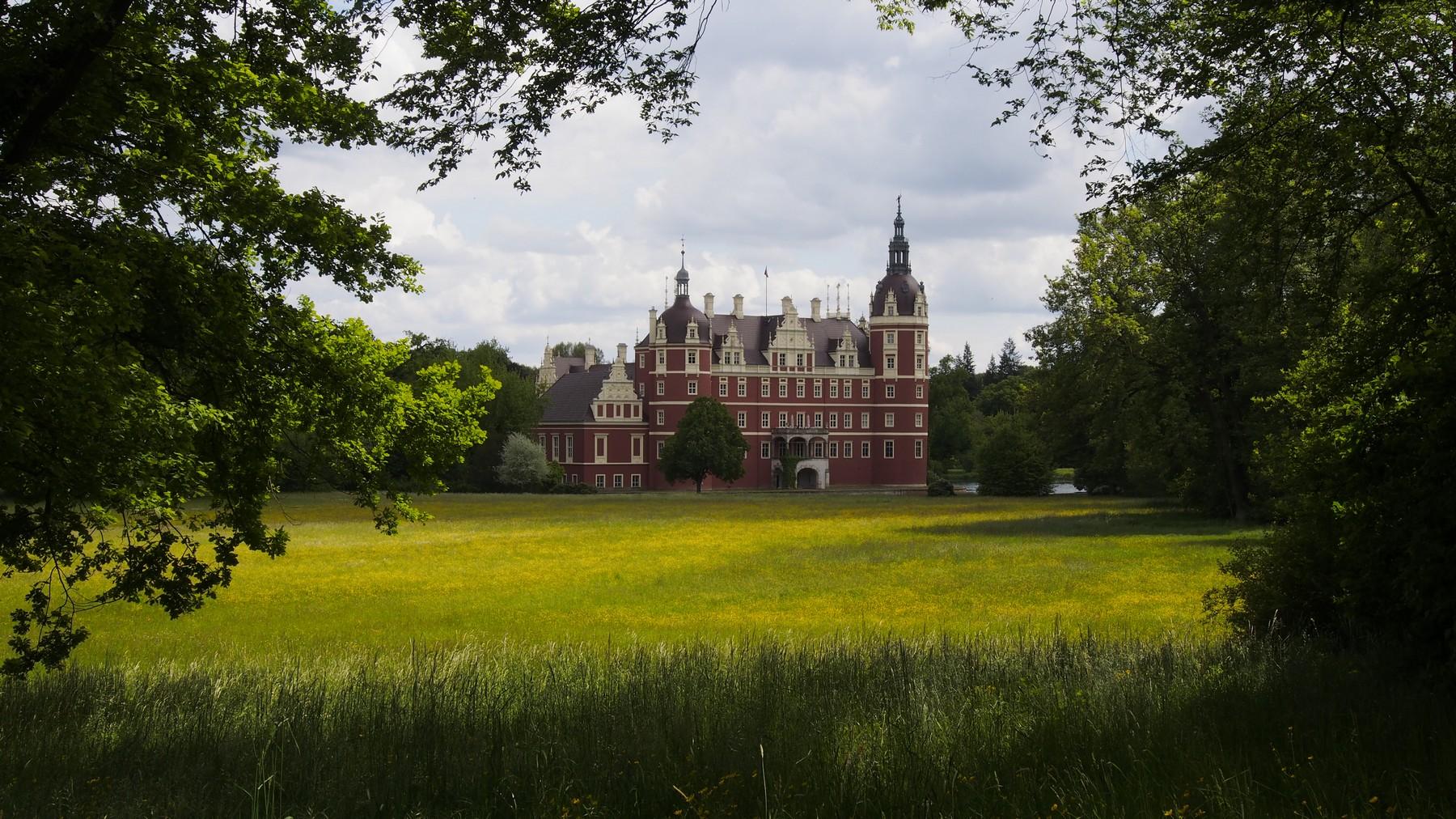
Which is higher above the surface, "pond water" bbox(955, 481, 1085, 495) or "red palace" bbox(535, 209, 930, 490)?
"red palace" bbox(535, 209, 930, 490)

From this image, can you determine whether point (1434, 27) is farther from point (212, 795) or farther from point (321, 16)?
point (212, 795)

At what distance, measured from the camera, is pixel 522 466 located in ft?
274

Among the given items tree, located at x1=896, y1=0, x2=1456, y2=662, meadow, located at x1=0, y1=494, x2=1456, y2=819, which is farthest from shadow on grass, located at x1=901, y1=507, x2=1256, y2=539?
tree, located at x1=896, y1=0, x2=1456, y2=662

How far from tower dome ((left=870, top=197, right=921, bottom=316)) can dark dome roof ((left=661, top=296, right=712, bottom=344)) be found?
1410cm

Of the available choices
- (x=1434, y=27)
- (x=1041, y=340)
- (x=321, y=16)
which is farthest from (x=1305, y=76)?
(x=1041, y=340)

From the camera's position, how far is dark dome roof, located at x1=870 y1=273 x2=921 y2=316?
9350 centimetres

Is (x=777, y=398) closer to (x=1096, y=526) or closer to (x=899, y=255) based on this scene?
(x=899, y=255)

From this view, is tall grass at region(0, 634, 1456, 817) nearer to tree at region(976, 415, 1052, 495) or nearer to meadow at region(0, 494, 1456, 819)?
meadow at region(0, 494, 1456, 819)

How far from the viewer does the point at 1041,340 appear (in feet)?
151

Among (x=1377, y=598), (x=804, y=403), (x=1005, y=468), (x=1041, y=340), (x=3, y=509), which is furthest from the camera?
(x=804, y=403)

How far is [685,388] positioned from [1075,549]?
2432 inches

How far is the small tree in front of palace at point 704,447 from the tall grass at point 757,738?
71.6 meters

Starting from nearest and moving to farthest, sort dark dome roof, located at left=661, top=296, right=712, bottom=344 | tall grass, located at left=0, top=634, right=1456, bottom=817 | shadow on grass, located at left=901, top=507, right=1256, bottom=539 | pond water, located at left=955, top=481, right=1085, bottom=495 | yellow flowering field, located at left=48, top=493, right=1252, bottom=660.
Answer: tall grass, located at left=0, top=634, right=1456, bottom=817, yellow flowering field, located at left=48, top=493, right=1252, bottom=660, shadow on grass, located at left=901, top=507, right=1256, bottom=539, pond water, located at left=955, top=481, right=1085, bottom=495, dark dome roof, located at left=661, top=296, right=712, bottom=344

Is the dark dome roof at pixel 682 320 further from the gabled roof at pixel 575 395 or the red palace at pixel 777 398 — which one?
the gabled roof at pixel 575 395
